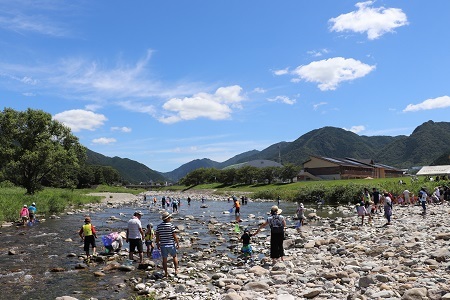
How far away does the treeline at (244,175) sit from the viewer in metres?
123

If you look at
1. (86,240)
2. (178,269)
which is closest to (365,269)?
(178,269)

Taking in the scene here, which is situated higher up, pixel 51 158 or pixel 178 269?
pixel 51 158

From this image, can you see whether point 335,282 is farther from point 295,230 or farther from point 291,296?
point 295,230

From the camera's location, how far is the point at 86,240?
60.5 ft

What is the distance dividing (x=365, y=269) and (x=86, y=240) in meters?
13.3

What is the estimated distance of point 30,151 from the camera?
55.4 m

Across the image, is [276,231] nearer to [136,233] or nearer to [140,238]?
[140,238]

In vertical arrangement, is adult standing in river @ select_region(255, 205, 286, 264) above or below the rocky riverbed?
above

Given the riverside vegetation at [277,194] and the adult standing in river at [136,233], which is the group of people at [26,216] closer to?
the riverside vegetation at [277,194]

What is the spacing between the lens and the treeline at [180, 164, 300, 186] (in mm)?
122688

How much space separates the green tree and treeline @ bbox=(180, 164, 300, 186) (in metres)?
77.6

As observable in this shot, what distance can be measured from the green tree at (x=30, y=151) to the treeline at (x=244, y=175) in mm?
77618

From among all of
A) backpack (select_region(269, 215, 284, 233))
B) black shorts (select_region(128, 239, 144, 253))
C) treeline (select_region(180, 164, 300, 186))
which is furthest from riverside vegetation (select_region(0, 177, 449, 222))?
treeline (select_region(180, 164, 300, 186))

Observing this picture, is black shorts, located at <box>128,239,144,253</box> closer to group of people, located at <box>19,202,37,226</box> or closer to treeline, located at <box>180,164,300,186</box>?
group of people, located at <box>19,202,37,226</box>
